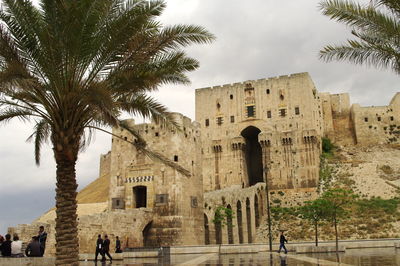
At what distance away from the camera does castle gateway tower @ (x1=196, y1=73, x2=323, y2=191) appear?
1779 inches

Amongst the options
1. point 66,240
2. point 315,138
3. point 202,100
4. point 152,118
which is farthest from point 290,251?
point 202,100

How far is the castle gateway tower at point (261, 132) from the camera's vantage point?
4519 centimetres

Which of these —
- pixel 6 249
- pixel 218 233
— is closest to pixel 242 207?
pixel 218 233

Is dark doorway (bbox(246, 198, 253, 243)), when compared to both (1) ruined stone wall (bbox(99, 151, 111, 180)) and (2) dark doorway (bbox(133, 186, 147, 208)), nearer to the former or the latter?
(2) dark doorway (bbox(133, 186, 147, 208))

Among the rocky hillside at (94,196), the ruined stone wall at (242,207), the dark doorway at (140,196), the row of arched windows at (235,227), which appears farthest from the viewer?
the rocky hillside at (94,196)

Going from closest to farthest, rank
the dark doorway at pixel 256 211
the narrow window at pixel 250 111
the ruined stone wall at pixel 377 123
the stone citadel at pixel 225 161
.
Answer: the stone citadel at pixel 225 161, the dark doorway at pixel 256 211, the narrow window at pixel 250 111, the ruined stone wall at pixel 377 123

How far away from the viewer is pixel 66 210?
33.5 ft

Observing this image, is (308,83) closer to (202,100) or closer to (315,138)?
Result: (315,138)

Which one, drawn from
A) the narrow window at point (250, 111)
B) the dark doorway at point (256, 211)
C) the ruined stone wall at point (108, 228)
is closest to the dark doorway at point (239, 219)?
the dark doorway at point (256, 211)

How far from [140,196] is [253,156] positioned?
72.8 feet

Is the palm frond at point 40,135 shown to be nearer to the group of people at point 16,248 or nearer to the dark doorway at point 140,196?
the group of people at point 16,248

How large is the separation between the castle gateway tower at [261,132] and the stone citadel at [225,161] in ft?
0.33

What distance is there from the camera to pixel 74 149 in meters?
10.5

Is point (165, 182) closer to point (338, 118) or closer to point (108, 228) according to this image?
point (108, 228)
